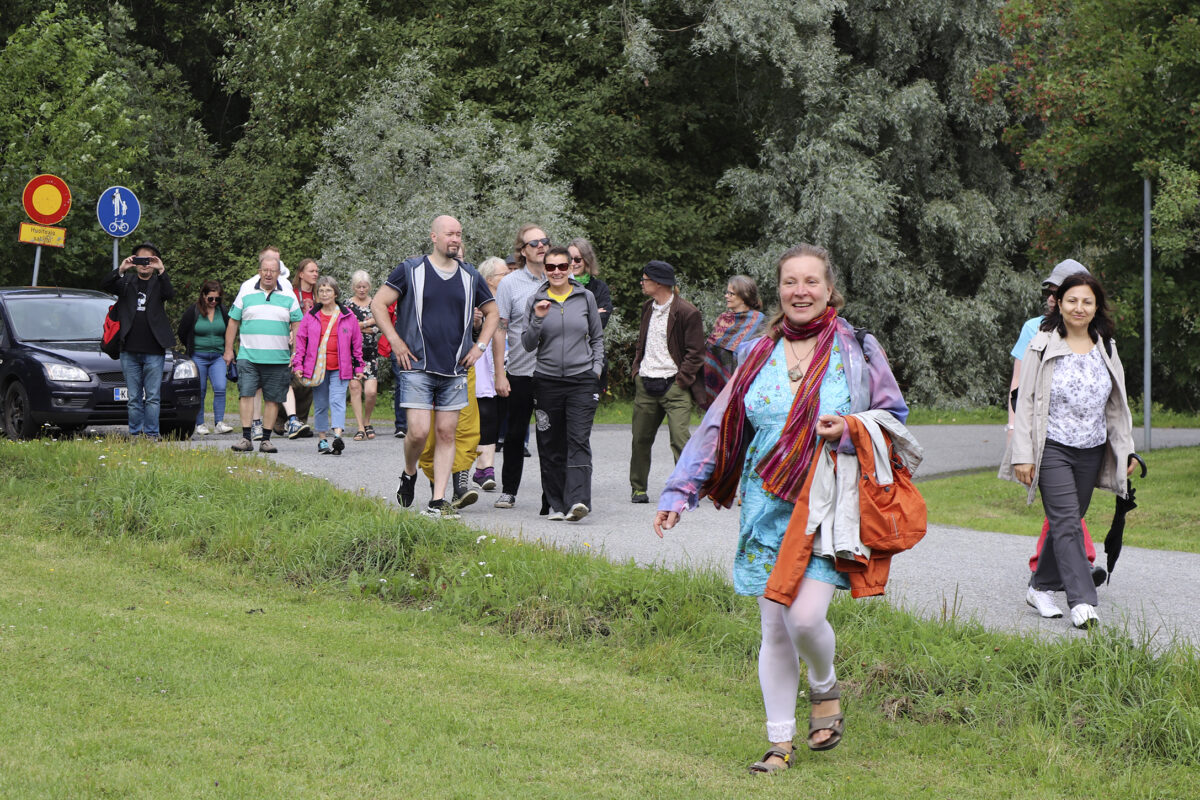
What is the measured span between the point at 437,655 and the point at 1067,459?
3571 mm

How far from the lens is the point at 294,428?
54.1ft

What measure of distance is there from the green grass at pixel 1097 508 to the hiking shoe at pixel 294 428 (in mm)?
7340

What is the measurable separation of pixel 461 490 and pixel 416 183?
1479cm

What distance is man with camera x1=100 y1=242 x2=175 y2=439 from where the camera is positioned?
13.5m

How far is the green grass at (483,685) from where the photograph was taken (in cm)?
486

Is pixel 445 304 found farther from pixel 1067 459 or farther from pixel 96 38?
pixel 96 38

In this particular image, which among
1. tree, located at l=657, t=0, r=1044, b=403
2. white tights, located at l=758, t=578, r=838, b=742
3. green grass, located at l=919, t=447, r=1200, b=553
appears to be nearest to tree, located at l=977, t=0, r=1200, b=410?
green grass, located at l=919, t=447, r=1200, b=553

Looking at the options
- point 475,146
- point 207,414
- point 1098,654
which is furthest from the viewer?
point 475,146

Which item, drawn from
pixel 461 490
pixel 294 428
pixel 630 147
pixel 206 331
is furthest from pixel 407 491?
Result: pixel 630 147

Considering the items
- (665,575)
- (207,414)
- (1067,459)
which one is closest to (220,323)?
(207,414)

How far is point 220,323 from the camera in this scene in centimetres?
1672

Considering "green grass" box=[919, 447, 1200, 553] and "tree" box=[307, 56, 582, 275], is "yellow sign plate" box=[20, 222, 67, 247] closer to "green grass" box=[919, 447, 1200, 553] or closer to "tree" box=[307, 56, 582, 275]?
"tree" box=[307, 56, 582, 275]

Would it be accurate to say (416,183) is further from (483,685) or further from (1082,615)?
(483,685)

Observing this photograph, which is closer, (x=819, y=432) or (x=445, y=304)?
(x=819, y=432)
